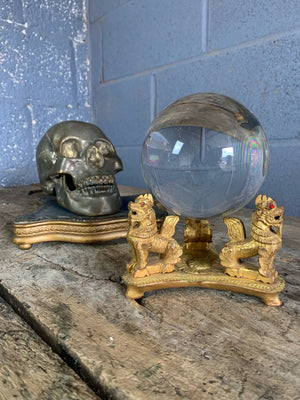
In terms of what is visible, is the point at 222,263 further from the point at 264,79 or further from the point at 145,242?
the point at 264,79

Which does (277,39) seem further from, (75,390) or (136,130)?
(75,390)

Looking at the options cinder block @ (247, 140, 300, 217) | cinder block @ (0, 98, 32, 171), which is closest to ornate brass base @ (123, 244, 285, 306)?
cinder block @ (247, 140, 300, 217)

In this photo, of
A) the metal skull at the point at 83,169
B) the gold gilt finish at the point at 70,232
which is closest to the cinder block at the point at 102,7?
the metal skull at the point at 83,169

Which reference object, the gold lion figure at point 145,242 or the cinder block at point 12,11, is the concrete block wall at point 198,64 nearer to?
the cinder block at point 12,11

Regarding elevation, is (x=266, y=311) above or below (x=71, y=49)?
below

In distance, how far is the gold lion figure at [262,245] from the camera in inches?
21.2

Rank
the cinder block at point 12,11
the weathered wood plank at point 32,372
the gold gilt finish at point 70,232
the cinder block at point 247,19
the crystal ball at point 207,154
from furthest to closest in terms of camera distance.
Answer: the cinder block at point 12,11 → the cinder block at point 247,19 → the gold gilt finish at point 70,232 → the crystal ball at point 207,154 → the weathered wood plank at point 32,372

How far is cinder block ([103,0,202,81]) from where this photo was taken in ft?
4.87

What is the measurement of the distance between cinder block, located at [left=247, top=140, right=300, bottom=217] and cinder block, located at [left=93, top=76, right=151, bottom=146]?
30.8 inches

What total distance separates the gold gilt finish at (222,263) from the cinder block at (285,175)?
757 millimetres

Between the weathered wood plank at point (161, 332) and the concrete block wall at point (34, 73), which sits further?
the concrete block wall at point (34, 73)

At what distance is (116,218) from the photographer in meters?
0.86

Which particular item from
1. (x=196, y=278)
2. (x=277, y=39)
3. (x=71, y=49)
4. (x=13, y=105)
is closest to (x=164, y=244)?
(x=196, y=278)

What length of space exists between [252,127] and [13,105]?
171 cm
